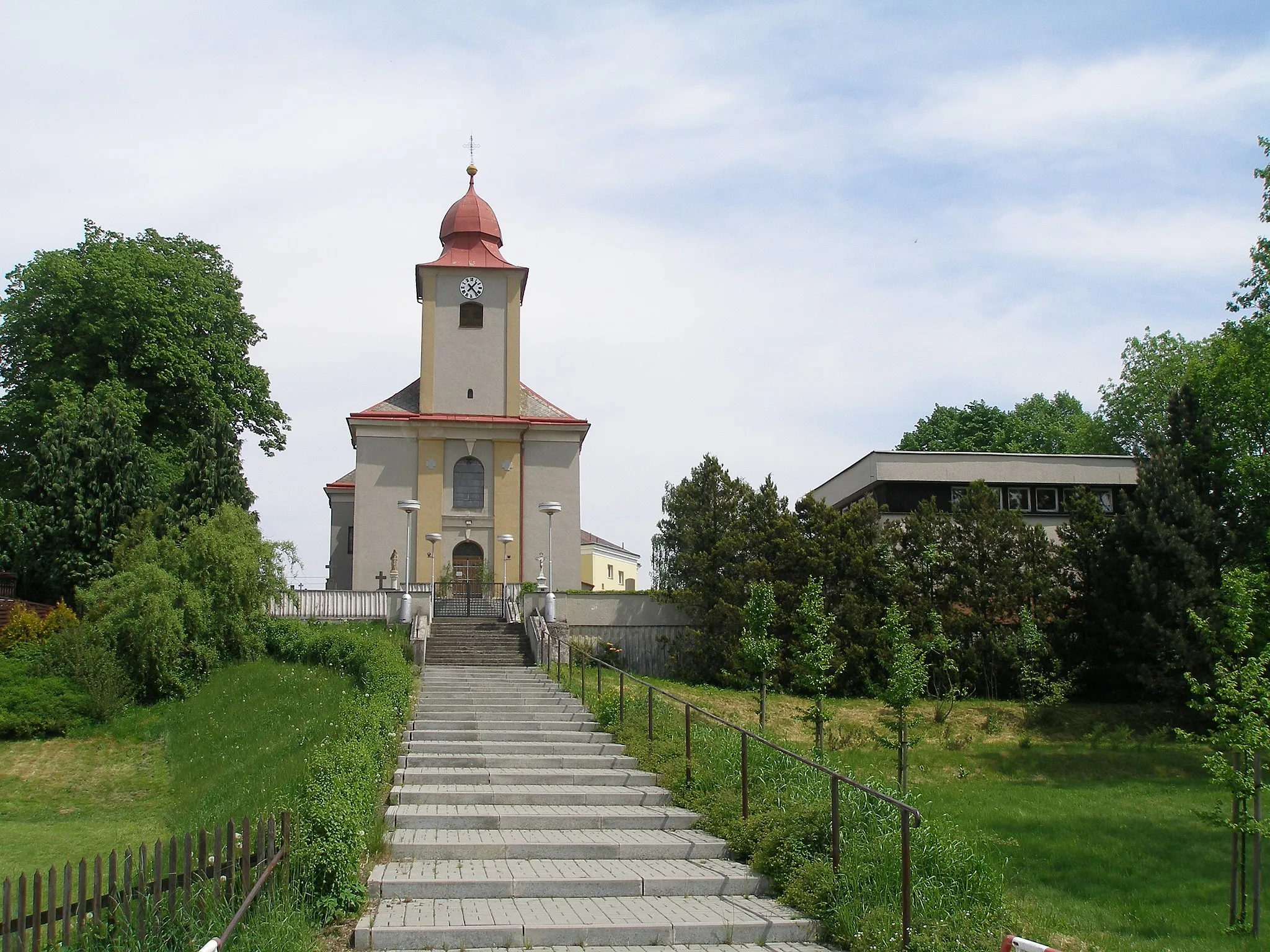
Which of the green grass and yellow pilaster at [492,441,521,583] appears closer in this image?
the green grass

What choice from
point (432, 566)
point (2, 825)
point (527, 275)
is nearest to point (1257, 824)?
point (2, 825)

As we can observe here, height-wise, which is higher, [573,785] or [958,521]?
[958,521]

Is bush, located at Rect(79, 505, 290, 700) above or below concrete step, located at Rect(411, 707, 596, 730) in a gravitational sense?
above

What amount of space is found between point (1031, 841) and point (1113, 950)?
284 inches

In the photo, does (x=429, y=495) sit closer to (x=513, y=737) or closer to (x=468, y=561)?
(x=468, y=561)

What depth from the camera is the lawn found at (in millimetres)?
14094

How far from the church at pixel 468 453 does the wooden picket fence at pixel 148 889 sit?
27718mm

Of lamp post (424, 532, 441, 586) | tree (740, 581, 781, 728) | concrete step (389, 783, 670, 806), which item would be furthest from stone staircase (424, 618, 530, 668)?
concrete step (389, 783, 670, 806)

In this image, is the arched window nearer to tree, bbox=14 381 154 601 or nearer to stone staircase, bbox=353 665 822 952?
tree, bbox=14 381 154 601

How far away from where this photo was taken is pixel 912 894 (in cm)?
834

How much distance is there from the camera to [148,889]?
7270 millimetres

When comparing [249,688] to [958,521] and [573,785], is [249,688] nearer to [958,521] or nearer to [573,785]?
[573,785]

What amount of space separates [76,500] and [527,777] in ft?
74.7

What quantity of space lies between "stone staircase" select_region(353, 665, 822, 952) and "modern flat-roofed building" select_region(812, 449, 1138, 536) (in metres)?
20.8
